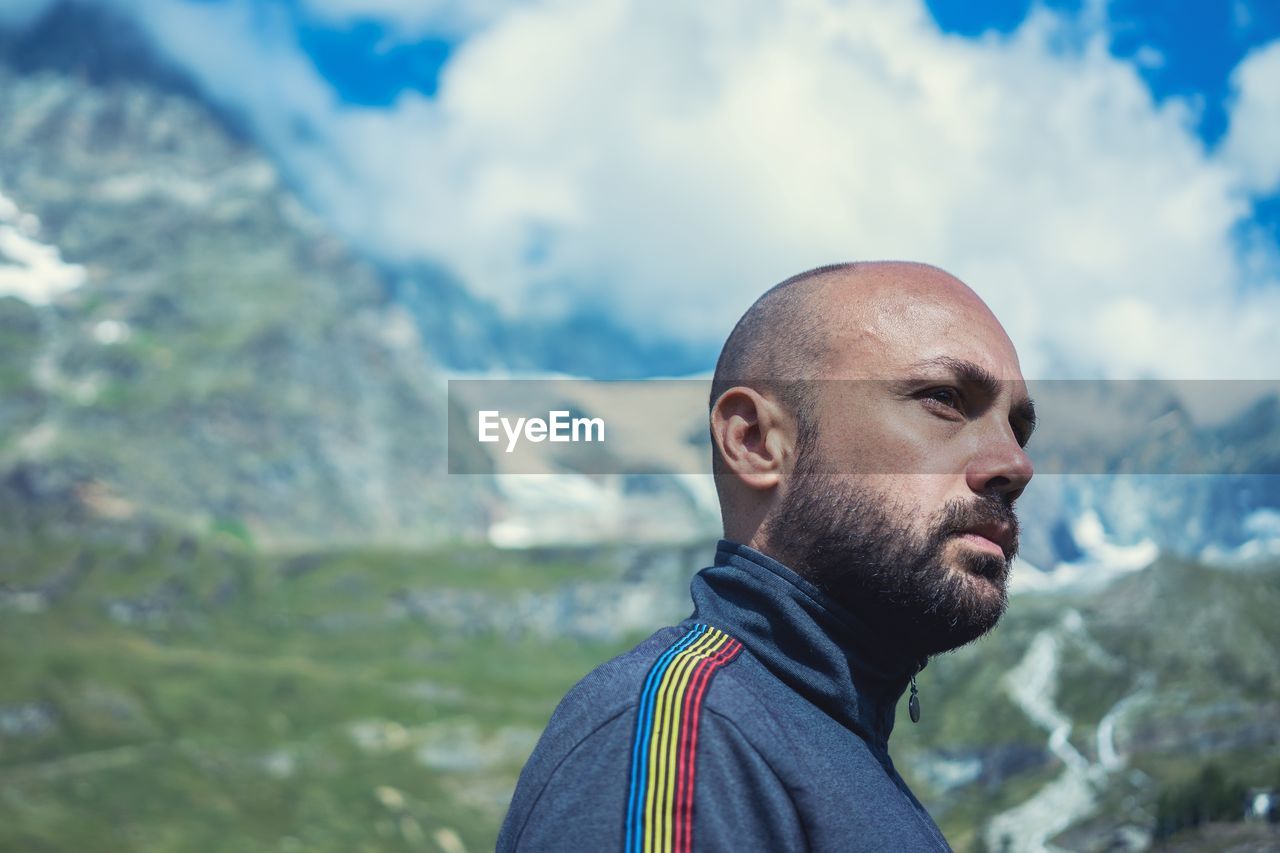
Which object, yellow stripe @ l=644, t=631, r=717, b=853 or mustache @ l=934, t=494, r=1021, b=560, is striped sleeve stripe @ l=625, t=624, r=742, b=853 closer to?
yellow stripe @ l=644, t=631, r=717, b=853

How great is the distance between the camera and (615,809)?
3.29 m

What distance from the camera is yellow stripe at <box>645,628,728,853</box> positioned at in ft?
10.5

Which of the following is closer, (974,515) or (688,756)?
(688,756)

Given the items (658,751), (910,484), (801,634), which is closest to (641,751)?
(658,751)

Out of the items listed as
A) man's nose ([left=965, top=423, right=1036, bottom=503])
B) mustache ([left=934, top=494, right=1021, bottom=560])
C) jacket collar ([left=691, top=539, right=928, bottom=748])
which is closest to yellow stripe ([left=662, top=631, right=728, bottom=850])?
jacket collar ([left=691, top=539, right=928, bottom=748])

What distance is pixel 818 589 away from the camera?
403 cm

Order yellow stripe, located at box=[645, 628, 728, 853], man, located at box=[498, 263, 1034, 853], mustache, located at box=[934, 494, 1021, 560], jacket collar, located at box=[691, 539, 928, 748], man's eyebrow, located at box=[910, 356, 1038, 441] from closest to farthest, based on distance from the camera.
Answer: yellow stripe, located at box=[645, 628, 728, 853], man, located at box=[498, 263, 1034, 853], jacket collar, located at box=[691, 539, 928, 748], mustache, located at box=[934, 494, 1021, 560], man's eyebrow, located at box=[910, 356, 1038, 441]

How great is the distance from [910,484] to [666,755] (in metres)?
1.34

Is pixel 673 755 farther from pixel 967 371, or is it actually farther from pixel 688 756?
pixel 967 371

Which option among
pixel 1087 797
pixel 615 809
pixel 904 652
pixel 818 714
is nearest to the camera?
pixel 615 809

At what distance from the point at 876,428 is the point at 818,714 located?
A: 1.01 meters

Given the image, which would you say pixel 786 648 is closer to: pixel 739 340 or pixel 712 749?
pixel 712 749

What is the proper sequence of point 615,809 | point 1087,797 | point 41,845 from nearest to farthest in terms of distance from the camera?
point 615,809 → point 1087,797 → point 41,845

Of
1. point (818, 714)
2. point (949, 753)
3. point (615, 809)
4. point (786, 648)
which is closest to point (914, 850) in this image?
point (818, 714)
